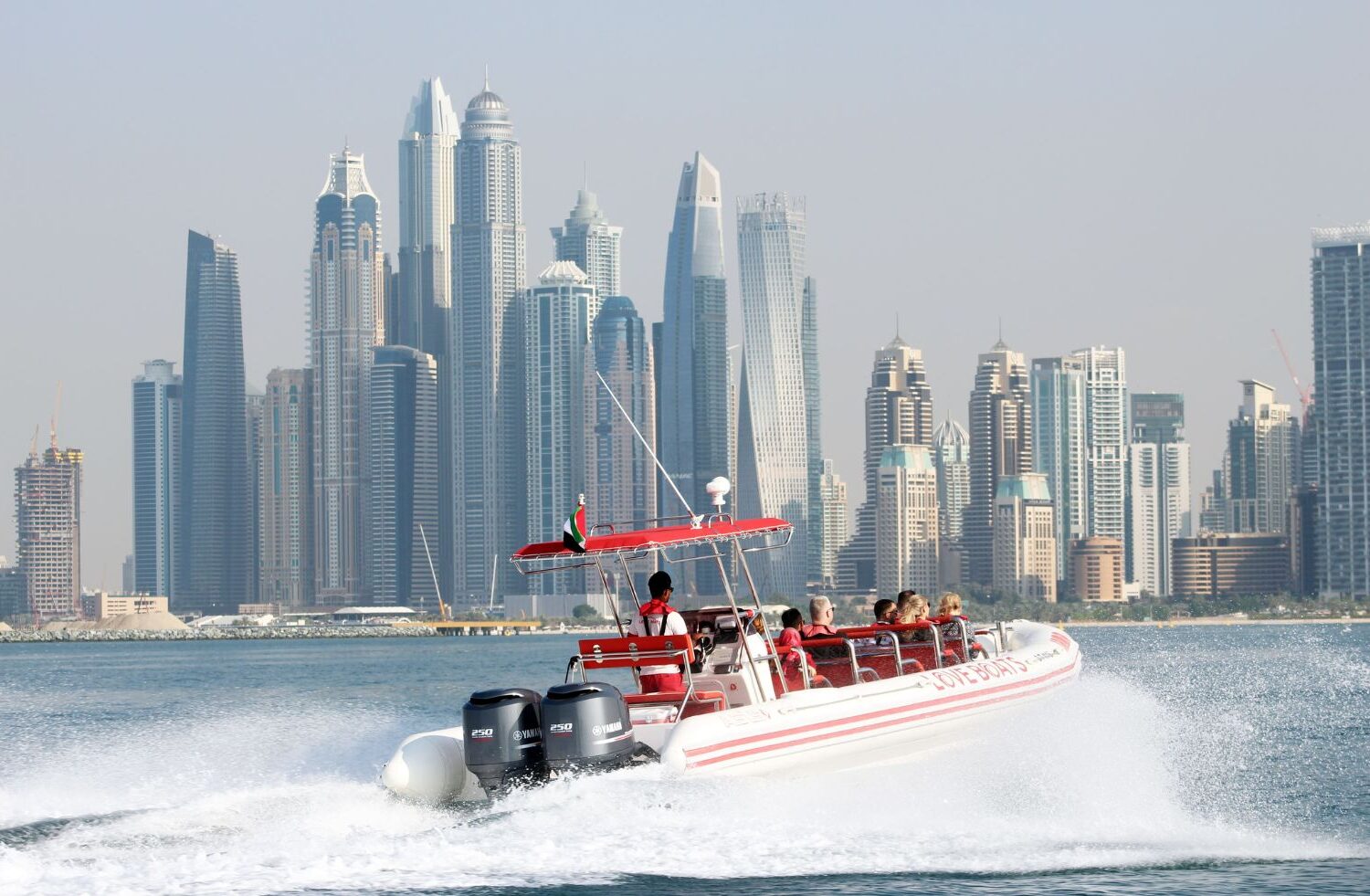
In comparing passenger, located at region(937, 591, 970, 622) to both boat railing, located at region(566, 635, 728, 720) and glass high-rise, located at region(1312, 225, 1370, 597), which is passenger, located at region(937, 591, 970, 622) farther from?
glass high-rise, located at region(1312, 225, 1370, 597)

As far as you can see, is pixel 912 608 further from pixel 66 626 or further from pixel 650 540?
pixel 66 626

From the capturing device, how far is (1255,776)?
20125mm

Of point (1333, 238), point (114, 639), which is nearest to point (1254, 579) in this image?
point (1333, 238)

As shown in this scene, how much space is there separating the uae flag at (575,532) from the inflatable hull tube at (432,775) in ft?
4.90

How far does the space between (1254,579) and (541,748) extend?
15913 cm

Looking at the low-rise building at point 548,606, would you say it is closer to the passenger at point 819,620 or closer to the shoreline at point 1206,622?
the shoreline at point 1206,622

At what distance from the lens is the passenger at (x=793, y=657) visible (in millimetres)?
14188

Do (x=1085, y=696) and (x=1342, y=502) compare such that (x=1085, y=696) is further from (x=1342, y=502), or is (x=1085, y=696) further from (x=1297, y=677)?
(x=1342, y=502)

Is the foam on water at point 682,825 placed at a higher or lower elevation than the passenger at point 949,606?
lower

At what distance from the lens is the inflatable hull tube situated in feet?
40.9

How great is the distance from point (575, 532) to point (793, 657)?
2181mm

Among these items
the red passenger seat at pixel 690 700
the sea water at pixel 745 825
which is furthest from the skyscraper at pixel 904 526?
the red passenger seat at pixel 690 700

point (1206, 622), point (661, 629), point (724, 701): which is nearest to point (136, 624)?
point (1206, 622)

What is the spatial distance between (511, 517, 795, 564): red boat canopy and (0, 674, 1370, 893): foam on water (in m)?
1.78
